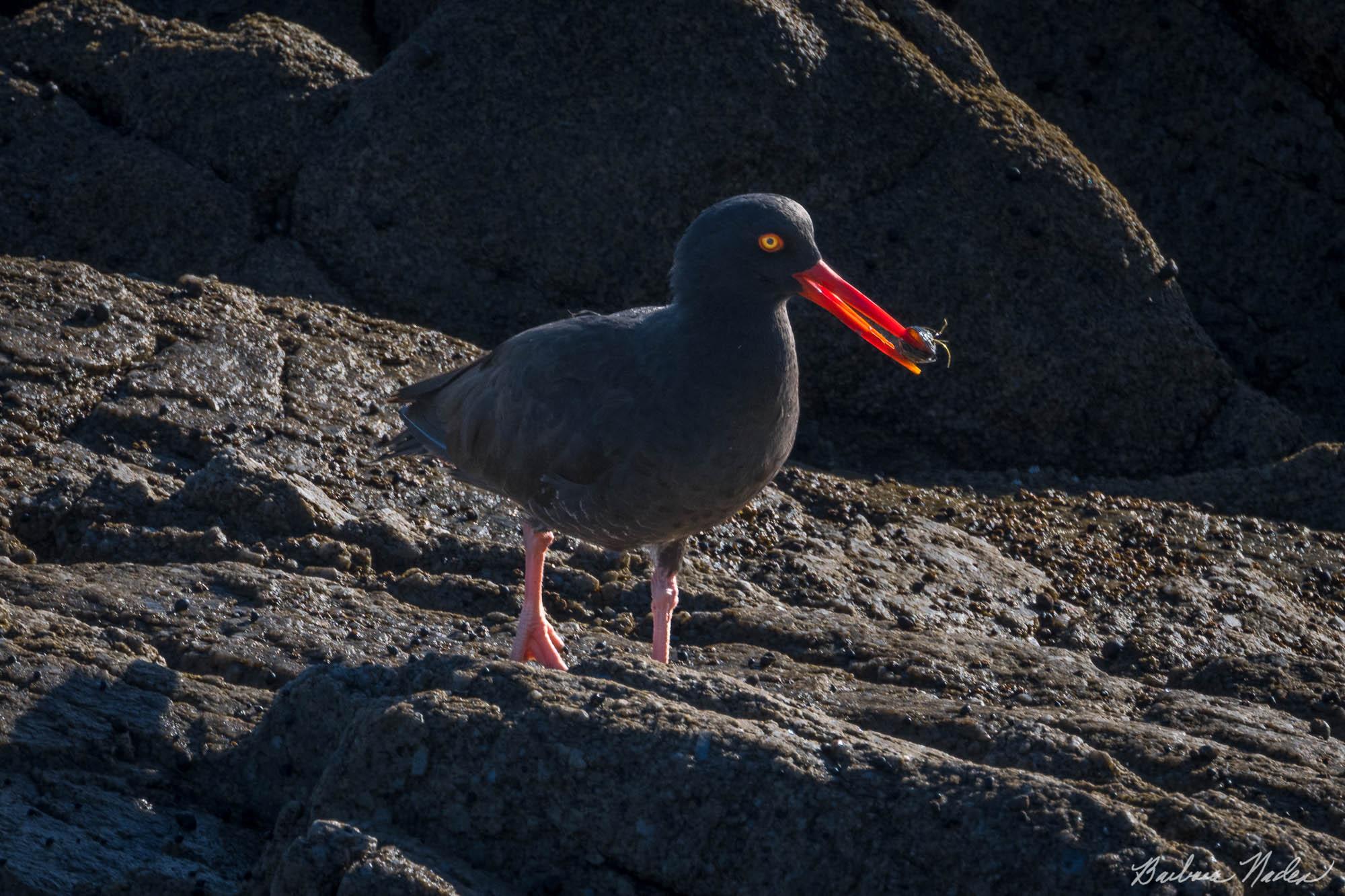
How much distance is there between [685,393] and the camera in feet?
15.5

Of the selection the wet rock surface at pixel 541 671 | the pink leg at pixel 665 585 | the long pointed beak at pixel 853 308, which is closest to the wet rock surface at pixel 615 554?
the wet rock surface at pixel 541 671

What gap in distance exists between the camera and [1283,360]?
31.9 ft

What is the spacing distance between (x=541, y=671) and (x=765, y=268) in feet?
6.05

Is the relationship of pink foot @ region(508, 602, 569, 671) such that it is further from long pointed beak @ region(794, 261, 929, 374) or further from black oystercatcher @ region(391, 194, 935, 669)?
long pointed beak @ region(794, 261, 929, 374)

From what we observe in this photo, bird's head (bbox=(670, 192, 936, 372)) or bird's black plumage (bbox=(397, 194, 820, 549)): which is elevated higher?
bird's head (bbox=(670, 192, 936, 372))

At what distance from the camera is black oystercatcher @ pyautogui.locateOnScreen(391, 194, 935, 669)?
4742 millimetres

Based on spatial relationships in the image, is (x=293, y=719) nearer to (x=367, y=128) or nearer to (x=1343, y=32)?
(x=367, y=128)

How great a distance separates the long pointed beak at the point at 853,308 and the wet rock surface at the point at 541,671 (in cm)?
128

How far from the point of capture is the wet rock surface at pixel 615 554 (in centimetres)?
334

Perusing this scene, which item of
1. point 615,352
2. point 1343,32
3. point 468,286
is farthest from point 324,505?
point 1343,32
